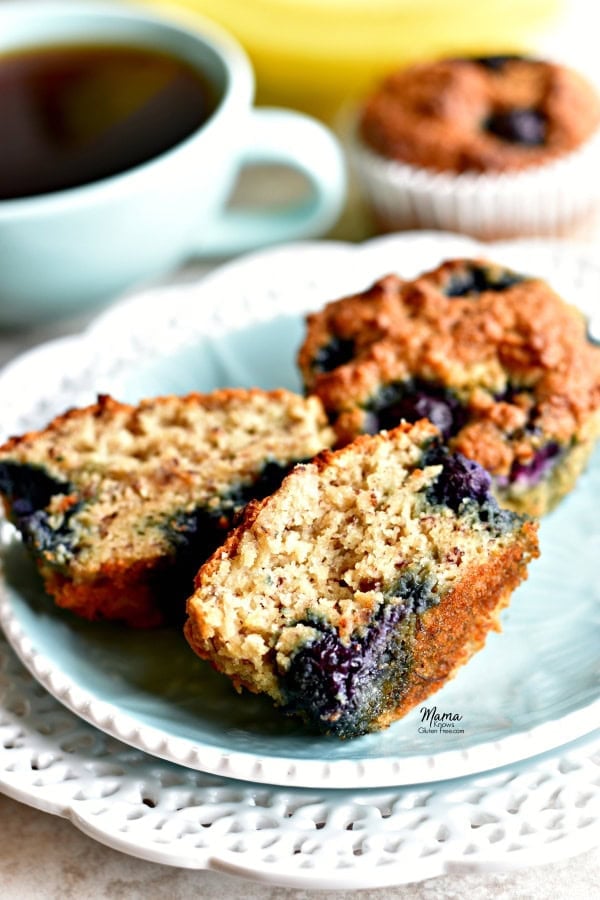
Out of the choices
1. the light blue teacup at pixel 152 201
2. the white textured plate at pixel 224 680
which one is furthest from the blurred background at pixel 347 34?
the white textured plate at pixel 224 680

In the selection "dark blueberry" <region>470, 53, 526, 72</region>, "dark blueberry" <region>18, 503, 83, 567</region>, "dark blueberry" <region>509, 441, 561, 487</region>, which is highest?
"dark blueberry" <region>470, 53, 526, 72</region>

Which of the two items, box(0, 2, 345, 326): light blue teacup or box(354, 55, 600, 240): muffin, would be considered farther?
box(354, 55, 600, 240): muffin

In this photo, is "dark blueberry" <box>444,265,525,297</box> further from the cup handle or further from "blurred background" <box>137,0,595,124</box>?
"blurred background" <box>137,0,595,124</box>

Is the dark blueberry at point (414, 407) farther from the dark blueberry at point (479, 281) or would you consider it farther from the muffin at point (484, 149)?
the muffin at point (484, 149)

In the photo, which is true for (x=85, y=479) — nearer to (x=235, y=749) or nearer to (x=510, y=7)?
(x=235, y=749)

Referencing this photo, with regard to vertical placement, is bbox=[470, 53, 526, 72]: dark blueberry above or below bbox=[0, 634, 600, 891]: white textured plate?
above

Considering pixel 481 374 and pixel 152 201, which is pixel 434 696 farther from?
pixel 152 201

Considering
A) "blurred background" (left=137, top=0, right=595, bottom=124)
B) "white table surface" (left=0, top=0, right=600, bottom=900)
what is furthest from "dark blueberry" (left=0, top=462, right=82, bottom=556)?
"blurred background" (left=137, top=0, right=595, bottom=124)
